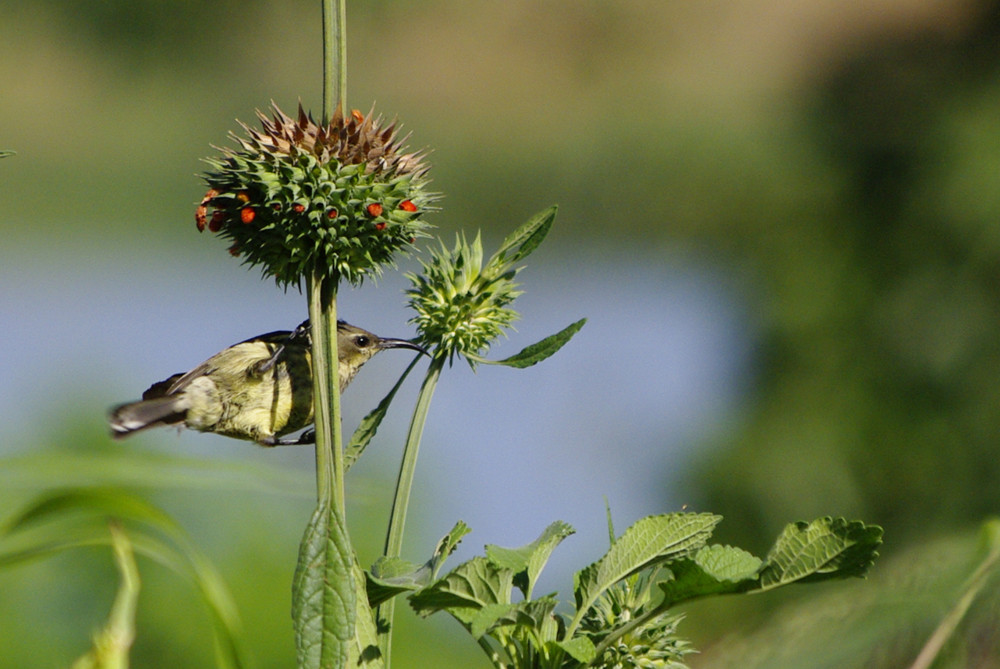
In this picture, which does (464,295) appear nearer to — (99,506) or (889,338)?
(99,506)

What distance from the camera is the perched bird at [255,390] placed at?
2.79 ft

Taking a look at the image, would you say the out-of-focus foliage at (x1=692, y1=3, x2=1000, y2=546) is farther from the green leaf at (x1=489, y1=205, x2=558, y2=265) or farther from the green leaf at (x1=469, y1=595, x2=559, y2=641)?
the green leaf at (x1=469, y1=595, x2=559, y2=641)

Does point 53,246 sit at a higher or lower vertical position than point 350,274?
higher

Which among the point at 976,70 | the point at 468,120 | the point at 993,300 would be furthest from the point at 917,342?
the point at 468,120

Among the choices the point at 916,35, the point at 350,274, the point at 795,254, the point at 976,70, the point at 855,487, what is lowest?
the point at 855,487

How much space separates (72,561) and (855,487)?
4.30 metres

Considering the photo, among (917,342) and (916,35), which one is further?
(916,35)

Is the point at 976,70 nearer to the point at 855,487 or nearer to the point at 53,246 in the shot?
the point at 855,487

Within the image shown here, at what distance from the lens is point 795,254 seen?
7113 mm

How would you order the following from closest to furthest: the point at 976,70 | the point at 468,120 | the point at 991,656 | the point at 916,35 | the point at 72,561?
the point at 991,656 → the point at 72,561 → the point at 976,70 → the point at 916,35 → the point at 468,120

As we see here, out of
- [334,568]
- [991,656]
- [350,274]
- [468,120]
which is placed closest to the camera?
[991,656]

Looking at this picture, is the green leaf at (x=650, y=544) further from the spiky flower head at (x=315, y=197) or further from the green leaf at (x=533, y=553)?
the spiky flower head at (x=315, y=197)

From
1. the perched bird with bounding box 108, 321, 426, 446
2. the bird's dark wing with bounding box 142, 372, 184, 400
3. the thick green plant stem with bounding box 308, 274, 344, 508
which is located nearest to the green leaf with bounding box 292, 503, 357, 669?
the thick green plant stem with bounding box 308, 274, 344, 508

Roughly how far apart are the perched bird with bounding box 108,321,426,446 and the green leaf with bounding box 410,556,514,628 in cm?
39
